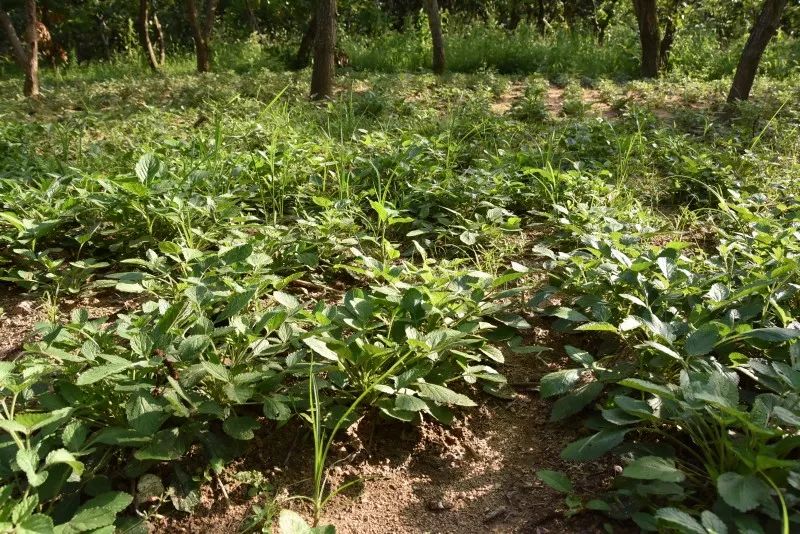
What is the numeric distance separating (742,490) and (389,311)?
1015mm

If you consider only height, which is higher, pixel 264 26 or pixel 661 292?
pixel 264 26

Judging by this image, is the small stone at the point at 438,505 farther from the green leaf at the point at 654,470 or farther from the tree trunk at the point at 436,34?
the tree trunk at the point at 436,34

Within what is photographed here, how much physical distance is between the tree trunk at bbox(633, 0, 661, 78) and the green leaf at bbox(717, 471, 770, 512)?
7.65 metres

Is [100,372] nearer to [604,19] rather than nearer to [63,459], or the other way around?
[63,459]

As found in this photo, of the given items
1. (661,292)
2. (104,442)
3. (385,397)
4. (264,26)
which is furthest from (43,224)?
(264,26)

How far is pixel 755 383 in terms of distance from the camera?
1739mm

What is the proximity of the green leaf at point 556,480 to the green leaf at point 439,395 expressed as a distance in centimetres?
27

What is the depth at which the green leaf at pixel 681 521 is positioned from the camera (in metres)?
1.14

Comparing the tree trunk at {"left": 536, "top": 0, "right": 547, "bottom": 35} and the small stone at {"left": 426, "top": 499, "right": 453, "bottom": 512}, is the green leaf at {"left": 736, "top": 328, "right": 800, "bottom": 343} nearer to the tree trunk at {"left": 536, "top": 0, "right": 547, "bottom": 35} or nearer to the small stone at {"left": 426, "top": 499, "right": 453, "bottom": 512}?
the small stone at {"left": 426, "top": 499, "right": 453, "bottom": 512}

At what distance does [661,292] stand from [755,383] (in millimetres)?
361

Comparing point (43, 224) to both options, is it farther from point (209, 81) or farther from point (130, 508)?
point (209, 81)

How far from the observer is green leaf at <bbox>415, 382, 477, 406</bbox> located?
1.67 m

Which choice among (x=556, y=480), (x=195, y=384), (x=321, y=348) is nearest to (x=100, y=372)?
(x=195, y=384)

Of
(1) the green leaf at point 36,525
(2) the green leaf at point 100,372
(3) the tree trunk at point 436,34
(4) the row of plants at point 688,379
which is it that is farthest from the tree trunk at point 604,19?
(1) the green leaf at point 36,525
